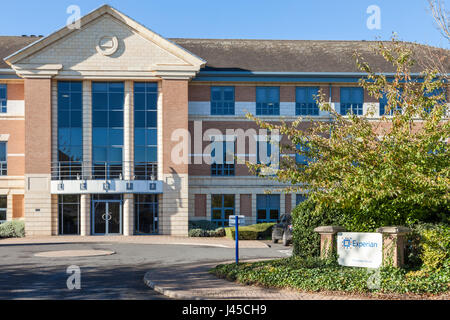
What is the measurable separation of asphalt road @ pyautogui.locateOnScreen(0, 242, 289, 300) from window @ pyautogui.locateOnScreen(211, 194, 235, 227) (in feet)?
28.4

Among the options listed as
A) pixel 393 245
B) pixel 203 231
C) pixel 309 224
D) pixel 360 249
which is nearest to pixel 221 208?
pixel 203 231

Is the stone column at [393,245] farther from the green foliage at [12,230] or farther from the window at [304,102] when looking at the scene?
the green foliage at [12,230]

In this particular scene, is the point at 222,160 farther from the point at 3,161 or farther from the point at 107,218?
the point at 3,161

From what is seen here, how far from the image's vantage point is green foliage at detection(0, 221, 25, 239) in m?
30.5

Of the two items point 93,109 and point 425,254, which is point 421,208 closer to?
point 425,254

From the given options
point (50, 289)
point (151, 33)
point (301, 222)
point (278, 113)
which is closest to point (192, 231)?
point (278, 113)

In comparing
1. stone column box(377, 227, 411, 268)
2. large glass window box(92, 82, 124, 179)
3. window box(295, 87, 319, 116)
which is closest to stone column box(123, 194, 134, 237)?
large glass window box(92, 82, 124, 179)

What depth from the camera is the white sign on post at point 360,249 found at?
41.8ft

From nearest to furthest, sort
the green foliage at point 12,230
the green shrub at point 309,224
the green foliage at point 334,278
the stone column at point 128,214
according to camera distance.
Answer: the green foliage at point 334,278 < the green shrub at point 309,224 < the green foliage at point 12,230 < the stone column at point 128,214

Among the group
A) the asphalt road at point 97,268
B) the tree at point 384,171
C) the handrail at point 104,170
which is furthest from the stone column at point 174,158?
the tree at point 384,171

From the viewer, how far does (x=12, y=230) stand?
30.7 meters

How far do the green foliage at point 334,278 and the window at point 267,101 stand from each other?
2065 cm

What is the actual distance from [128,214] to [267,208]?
8520 millimetres

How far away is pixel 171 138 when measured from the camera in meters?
31.4
